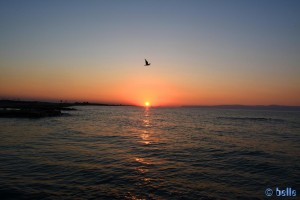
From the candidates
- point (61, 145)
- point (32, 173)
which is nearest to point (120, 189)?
point (32, 173)

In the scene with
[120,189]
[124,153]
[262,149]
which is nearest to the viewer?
[120,189]

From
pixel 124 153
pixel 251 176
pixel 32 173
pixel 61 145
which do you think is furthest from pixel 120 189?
pixel 61 145

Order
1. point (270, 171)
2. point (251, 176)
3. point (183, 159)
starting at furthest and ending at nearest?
1. point (183, 159)
2. point (270, 171)
3. point (251, 176)

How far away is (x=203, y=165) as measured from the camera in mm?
19547

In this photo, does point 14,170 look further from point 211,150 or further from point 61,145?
point 211,150

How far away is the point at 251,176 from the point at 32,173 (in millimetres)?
13514

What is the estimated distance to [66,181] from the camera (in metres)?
14.4

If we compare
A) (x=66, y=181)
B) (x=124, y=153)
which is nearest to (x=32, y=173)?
(x=66, y=181)

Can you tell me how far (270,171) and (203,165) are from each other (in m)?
4.58

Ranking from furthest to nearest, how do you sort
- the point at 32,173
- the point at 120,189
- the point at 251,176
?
the point at 251,176
the point at 32,173
the point at 120,189

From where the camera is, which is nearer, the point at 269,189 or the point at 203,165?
the point at 269,189

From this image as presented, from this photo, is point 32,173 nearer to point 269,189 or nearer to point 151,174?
point 151,174

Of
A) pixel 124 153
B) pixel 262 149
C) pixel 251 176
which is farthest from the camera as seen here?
pixel 262 149

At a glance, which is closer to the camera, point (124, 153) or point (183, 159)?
point (183, 159)
